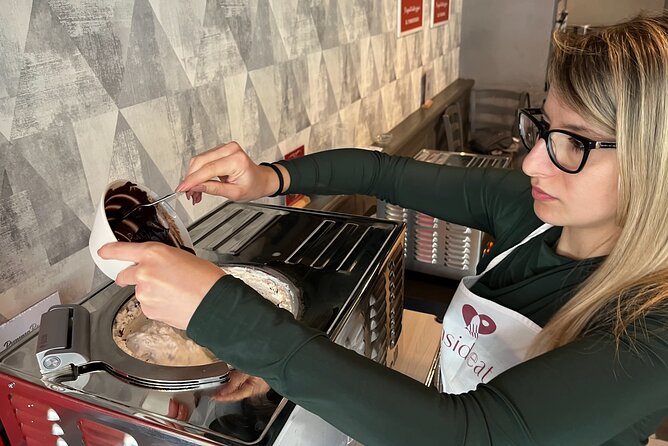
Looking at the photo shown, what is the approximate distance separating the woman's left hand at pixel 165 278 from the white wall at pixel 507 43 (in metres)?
3.74

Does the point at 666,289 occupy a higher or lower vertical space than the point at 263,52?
lower

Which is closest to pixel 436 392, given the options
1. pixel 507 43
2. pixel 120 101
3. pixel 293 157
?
pixel 120 101

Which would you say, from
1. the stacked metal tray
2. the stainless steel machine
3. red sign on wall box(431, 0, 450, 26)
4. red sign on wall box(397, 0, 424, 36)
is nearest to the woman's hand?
the stainless steel machine

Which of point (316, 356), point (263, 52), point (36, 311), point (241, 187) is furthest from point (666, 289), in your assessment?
point (263, 52)

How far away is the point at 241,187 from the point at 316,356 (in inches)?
19.9

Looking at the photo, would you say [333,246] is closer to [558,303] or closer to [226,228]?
[226,228]

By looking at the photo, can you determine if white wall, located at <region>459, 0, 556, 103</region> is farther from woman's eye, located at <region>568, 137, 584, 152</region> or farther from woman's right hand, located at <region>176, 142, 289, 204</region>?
woman's eye, located at <region>568, 137, 584, 152</region>

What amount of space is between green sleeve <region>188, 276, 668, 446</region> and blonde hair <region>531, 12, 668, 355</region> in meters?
0.07

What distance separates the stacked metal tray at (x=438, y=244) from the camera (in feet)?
5.81

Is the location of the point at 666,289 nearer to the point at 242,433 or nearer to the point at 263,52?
the point at 242,433

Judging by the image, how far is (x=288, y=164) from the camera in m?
1.17

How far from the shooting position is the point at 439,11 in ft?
10.3

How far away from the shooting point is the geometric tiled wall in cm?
85

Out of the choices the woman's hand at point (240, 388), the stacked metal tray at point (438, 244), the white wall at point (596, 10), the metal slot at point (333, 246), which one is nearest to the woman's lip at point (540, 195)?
the metal slot at point (333, 246)
